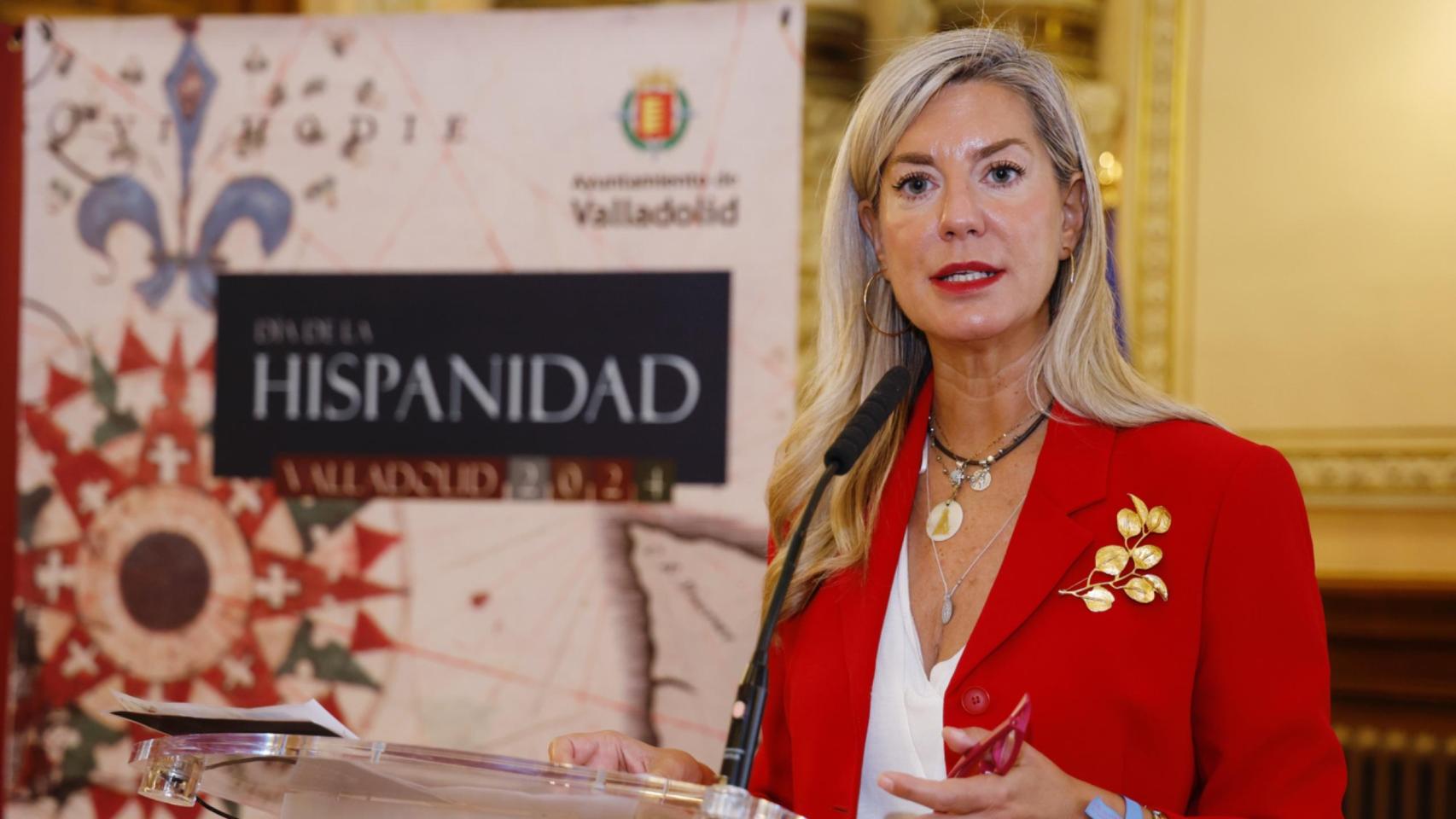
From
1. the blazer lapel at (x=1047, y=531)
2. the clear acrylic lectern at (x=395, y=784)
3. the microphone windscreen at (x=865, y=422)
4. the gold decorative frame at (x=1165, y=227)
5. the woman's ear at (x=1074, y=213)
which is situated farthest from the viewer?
the gold decorative frame at (x=1165, y=227)

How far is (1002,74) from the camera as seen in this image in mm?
1836

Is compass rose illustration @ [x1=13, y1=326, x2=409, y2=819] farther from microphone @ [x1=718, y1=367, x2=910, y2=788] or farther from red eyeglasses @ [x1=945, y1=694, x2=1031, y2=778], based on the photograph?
red eyeglasses @ [x1=945, y1=694, x2=1031, y2=778]

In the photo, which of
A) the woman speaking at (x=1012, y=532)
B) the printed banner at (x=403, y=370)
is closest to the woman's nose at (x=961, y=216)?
the woman speaking at (x=1012, y=532)

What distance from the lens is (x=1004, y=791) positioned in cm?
129

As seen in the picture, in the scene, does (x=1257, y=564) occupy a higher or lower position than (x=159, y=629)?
higher

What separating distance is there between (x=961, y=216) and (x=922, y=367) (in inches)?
13.8

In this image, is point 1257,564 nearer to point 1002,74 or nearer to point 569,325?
point 1002,74

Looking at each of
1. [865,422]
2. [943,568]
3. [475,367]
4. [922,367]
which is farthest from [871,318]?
[475,367]

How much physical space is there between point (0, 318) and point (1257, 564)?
2.68m

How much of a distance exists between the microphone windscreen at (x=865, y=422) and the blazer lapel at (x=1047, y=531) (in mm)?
281

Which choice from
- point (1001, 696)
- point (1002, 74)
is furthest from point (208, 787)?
point (1002, 74)

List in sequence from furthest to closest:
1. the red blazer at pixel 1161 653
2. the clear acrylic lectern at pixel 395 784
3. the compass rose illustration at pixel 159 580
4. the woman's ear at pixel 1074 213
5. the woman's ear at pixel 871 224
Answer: the compass rose illustration at pixel 159 580 → the woman's ear at pixel 871 224 → the woman's ear at pixel 1074 213 → the red blazer at pixel 1161 653 → the clear acrylic lectern at pixel 395 784

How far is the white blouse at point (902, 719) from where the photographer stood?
1.63 meters

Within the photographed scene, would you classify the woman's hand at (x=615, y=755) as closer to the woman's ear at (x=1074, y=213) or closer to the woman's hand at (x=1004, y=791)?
the woman's hand at (x=1004, y=791)
